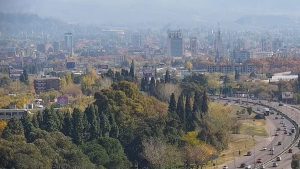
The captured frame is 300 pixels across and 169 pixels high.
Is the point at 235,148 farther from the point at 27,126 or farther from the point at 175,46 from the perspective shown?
the point at 175,46

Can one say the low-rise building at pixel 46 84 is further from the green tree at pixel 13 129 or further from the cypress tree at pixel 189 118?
the green tree at pixel 13 129

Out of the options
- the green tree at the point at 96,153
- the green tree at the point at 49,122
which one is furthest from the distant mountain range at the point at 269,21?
the green tree at the point at 96,153

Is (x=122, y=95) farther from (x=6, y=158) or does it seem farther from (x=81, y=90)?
(x=81, y=90)

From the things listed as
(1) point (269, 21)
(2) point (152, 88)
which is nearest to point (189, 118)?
(2) point (152, 88)

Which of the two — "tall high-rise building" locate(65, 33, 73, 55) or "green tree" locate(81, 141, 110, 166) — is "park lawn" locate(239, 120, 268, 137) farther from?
"tall high-rise building" locate(65, 33, 73, 55)

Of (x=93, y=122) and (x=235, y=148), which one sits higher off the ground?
(x=93, y=122)

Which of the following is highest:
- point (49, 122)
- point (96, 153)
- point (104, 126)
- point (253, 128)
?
point (49, 122)

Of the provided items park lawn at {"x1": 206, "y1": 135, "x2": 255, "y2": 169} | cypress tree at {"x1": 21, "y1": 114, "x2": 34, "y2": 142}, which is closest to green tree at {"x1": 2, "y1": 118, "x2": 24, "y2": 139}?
cypress tree at {"x1": 21, "y1": 114, "x2": 34, "y2": 142}
